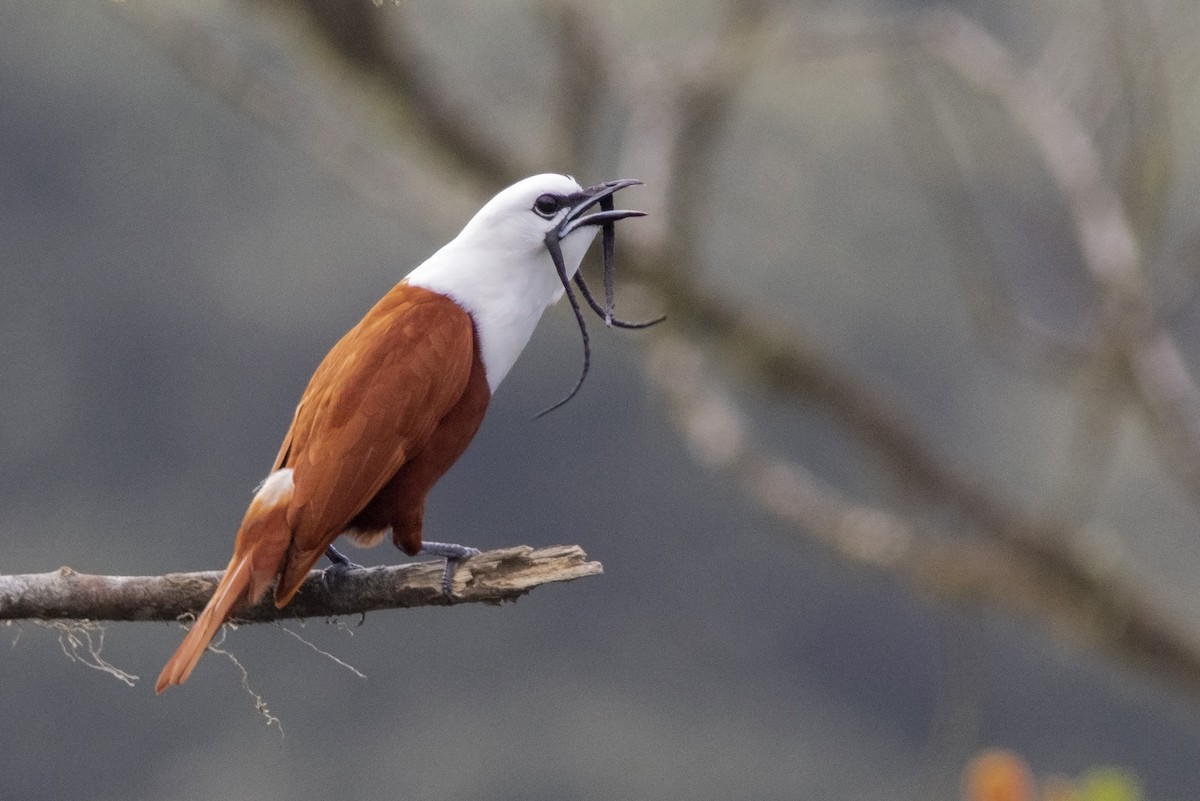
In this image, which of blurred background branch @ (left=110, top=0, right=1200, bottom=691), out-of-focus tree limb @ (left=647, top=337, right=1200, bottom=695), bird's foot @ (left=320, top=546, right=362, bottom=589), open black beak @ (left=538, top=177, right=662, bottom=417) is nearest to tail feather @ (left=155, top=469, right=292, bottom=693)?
bird's foot @ (left=320, top=546, right=362, bottom=589)

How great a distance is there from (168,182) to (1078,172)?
1450cm

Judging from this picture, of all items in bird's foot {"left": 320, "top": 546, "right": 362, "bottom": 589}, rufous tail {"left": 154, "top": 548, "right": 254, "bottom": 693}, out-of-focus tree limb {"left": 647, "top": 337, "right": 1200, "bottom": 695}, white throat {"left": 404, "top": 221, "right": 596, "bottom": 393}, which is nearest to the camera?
rufous tail {"left": 154, "top": 548, "right": 254, "bottom": 693}

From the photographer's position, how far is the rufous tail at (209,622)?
41.2 inches

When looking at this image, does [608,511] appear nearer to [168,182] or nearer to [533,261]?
[168,182]

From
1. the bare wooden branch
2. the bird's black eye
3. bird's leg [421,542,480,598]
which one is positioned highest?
the bird's black eye

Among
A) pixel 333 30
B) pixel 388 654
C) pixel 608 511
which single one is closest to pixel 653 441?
pixel 608 511

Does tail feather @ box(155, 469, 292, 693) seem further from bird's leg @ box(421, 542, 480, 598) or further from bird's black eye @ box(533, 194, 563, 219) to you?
bird's black eye @ box(533, 194, 563, 219)

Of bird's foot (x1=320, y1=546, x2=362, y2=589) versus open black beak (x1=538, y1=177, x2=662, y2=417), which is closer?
open black beak (x1=538, y1=177, x2=662, y2=417)

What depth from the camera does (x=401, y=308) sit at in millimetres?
1170

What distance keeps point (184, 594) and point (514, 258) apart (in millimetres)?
381

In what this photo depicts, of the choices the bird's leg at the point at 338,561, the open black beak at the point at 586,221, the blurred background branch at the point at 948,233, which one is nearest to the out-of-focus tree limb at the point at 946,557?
the blurred background branch at the point at 948,233

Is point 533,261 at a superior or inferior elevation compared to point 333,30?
inferior

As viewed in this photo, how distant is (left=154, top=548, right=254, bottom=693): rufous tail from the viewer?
3.43ft

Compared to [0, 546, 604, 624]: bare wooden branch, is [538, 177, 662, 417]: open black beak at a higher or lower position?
higher
